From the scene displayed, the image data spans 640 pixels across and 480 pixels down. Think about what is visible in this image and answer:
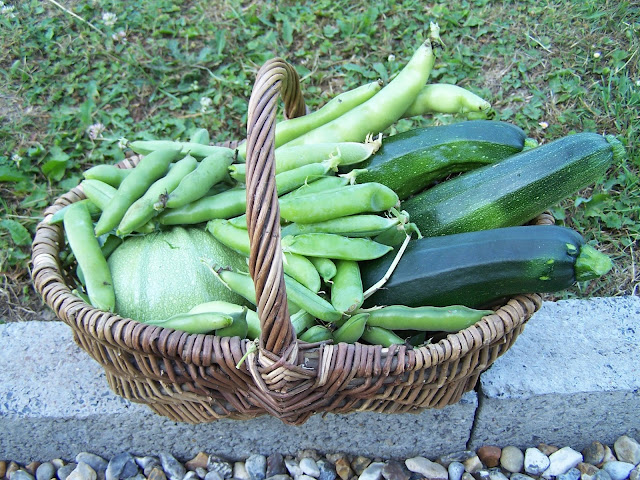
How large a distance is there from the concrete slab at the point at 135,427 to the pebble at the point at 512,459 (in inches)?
5.6

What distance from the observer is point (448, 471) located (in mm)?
1938

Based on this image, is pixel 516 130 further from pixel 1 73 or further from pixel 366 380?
pixel 1 73

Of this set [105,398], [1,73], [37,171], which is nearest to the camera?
[105,398]

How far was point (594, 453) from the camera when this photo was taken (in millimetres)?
1963

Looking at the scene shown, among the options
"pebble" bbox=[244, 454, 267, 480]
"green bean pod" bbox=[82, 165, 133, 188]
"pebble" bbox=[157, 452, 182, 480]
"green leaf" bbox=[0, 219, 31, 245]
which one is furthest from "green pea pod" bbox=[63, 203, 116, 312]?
"green leaf" bbox=[0, 219, 31, 245]

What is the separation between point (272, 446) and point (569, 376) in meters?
1.02

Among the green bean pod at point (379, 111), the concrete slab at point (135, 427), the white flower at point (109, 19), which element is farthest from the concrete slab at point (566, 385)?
the white flower at point (109, 19)

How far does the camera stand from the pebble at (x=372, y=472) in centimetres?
189

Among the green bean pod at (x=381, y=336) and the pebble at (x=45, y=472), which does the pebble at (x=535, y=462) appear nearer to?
the green bean pod at (x=381, y=336)

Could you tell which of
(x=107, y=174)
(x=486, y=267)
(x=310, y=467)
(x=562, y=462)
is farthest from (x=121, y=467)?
(x=562, y=462)

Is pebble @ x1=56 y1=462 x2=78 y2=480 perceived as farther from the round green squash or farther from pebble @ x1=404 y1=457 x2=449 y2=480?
pebble @ x1=404 y1=457 x2=449 y2=480

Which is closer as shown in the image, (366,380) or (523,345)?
(366,380)

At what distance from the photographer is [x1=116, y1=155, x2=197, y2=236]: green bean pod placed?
1701 mm

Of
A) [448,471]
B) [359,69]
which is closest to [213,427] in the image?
[448,471]
